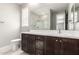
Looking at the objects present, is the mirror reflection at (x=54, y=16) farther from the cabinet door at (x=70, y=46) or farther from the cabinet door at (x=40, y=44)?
the cabinet door at (x=70, y=46)

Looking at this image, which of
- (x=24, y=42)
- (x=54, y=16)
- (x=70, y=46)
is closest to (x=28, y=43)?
(x=24, y=42)

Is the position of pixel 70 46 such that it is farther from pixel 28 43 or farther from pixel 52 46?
pixel 28 43

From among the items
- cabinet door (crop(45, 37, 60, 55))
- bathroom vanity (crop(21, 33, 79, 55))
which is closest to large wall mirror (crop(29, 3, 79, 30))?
bathroom vanity (crop(21, 33, 79, 55))

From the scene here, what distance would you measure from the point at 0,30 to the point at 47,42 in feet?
5.67

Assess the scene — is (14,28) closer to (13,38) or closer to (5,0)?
(13,38)

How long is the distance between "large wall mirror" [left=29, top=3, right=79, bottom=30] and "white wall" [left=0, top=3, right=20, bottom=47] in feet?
1.95

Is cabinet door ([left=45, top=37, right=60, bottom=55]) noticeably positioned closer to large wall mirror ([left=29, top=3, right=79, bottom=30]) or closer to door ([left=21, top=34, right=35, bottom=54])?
door ([left=21, top=34, right=35, bottom=54])

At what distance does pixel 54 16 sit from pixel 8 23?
1.62 metres

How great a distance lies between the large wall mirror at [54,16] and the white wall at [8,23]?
59 centimetres

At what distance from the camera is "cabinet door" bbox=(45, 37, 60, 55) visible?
1.94 metres

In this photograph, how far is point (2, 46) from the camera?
2.92m

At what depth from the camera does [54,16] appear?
270cm
